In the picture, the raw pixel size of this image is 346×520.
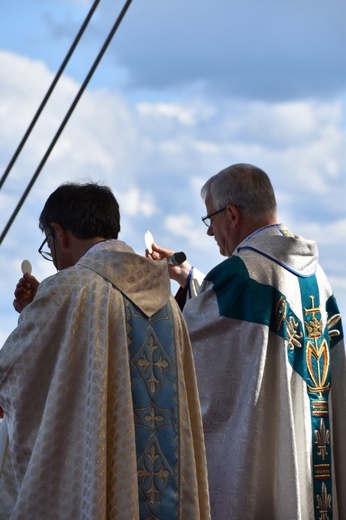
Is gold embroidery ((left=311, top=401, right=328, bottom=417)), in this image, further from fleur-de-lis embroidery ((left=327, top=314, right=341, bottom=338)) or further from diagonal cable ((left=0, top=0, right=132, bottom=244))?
diagonal cable ((left=0, top=0, right=132, bottom=244))

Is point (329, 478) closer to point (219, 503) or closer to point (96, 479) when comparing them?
Answer: point (219, 503)

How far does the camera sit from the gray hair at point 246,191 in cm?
477

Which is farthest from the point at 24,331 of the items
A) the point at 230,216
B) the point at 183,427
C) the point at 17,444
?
the point at 230,216

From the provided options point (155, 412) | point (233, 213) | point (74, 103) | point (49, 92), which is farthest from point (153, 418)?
point (49, 92)

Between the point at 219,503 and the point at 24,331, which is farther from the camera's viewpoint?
the point at 219,503

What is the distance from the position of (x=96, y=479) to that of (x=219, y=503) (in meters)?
1.09

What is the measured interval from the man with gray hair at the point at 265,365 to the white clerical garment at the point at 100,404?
0.72m

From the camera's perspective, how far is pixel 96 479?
3.35m

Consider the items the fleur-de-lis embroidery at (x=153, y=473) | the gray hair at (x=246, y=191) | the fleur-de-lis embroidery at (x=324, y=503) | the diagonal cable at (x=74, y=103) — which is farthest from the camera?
the diagonal cable at (x=74, y=103)

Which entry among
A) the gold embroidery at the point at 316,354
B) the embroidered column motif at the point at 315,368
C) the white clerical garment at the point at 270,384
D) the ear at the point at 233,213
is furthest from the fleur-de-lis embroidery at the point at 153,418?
the ear at the point at 233,213

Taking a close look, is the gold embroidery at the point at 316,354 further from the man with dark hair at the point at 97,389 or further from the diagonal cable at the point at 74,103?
the diagonal cable at the point at 74,103

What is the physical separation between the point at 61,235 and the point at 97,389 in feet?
1.77

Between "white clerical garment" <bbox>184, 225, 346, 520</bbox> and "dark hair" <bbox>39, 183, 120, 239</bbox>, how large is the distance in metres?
0.96

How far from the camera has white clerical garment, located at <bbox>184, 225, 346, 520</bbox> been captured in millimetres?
4348
